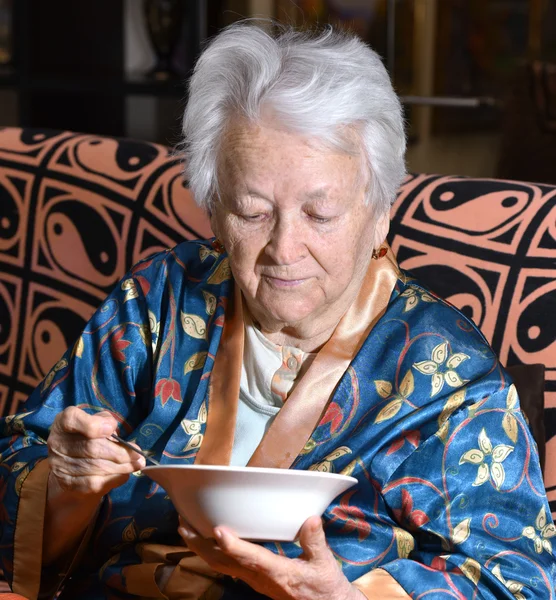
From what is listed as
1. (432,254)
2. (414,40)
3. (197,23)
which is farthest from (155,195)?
(414,40)

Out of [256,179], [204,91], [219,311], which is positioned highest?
[204,91]

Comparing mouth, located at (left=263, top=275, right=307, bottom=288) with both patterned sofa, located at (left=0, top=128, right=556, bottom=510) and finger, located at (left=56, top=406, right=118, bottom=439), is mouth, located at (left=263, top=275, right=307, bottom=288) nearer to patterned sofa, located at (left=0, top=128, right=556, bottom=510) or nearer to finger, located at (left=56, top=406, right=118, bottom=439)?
finger, located at (left=56, top=406, right=118, bottom=439)

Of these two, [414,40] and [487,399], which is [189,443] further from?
[414,40]

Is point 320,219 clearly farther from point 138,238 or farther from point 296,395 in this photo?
point 138,238

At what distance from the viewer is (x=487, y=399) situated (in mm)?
1340

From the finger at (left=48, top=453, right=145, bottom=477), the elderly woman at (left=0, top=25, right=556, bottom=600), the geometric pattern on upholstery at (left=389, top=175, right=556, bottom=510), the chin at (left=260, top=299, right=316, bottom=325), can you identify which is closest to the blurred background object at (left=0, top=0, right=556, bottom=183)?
the geometric pattern on upholstery at (left=389, top=175, right=556, bottom=510)

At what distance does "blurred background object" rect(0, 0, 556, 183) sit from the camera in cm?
412

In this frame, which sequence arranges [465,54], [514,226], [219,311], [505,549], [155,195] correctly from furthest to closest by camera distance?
[465,54], [155,195], [514,226], [219,311], [505,549]

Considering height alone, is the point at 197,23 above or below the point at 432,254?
above

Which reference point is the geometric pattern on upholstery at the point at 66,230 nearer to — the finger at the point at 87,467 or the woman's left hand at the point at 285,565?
the finger at the point at 87,467

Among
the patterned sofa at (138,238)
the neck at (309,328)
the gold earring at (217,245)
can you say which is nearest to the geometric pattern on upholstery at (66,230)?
the patterned sofa at (138,238)

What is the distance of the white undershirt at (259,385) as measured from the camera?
1.44 metres

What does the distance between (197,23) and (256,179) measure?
2847 millimetres

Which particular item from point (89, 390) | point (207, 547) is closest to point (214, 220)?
point (89, 390)
